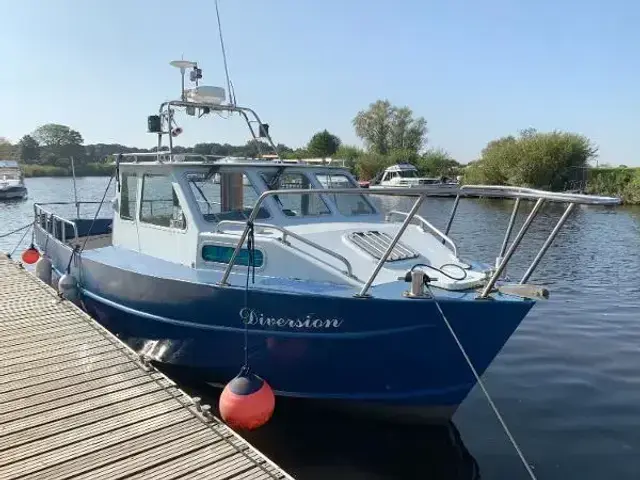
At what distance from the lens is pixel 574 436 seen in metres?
5.64

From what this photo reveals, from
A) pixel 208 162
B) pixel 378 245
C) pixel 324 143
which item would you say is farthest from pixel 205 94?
pixel 324 143

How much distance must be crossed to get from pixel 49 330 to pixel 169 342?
Answer: 6.19ft

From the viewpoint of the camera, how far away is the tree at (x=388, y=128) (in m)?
63.7

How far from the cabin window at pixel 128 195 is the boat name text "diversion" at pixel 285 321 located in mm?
2920

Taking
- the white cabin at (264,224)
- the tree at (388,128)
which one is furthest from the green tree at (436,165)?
the white cabin at (264,224)

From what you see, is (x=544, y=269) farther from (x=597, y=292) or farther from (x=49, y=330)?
(x=49, y=330)

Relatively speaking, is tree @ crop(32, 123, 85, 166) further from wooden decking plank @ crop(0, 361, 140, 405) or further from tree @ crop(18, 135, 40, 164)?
wooden decking plank @ crop(0, 361, 140, 405)

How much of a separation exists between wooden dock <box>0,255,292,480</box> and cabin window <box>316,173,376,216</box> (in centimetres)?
319

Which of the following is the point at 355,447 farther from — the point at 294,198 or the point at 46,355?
the point at 46,355

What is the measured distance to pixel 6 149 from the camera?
86.1 metres

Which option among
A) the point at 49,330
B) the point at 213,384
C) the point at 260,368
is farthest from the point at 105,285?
the point at 260,368

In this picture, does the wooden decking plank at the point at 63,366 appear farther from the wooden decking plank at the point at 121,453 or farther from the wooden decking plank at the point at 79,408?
the wooden decking plank at the point at 121,453

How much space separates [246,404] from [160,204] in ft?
10.6

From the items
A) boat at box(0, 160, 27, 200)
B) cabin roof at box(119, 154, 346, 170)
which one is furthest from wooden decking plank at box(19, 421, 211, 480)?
boat at box(0, 160, 27, 200)
